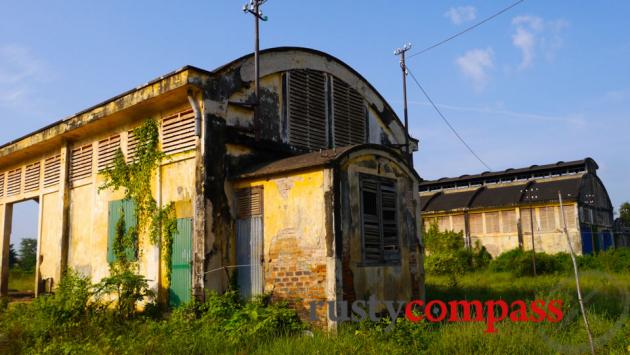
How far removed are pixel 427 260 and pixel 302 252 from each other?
1101cm

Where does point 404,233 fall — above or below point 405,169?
below

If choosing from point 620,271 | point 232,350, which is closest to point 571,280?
point 620,271

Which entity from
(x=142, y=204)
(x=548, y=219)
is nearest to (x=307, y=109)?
(x=142, y=204)

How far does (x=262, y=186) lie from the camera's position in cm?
955

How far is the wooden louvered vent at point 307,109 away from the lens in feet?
37.7

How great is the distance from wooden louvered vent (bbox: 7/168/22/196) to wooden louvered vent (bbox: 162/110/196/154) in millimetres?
7845

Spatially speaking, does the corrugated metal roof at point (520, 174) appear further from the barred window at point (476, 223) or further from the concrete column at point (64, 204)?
the concrete column at point (64, 204)

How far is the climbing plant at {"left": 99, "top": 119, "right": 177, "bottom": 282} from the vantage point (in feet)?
34.1

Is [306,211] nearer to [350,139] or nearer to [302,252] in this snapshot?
[302,252]

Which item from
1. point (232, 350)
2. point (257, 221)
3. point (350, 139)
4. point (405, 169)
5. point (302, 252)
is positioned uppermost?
point (350, 139)

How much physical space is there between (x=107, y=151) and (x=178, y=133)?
2.89 meters

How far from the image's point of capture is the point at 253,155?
415 inches

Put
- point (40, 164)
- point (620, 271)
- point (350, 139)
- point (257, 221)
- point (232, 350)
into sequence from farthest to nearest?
point (620, 271)
point (40, 164)
point (350, 139)
point (257, 221)
point (232, 350)

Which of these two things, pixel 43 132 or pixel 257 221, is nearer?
pixel 257 221
